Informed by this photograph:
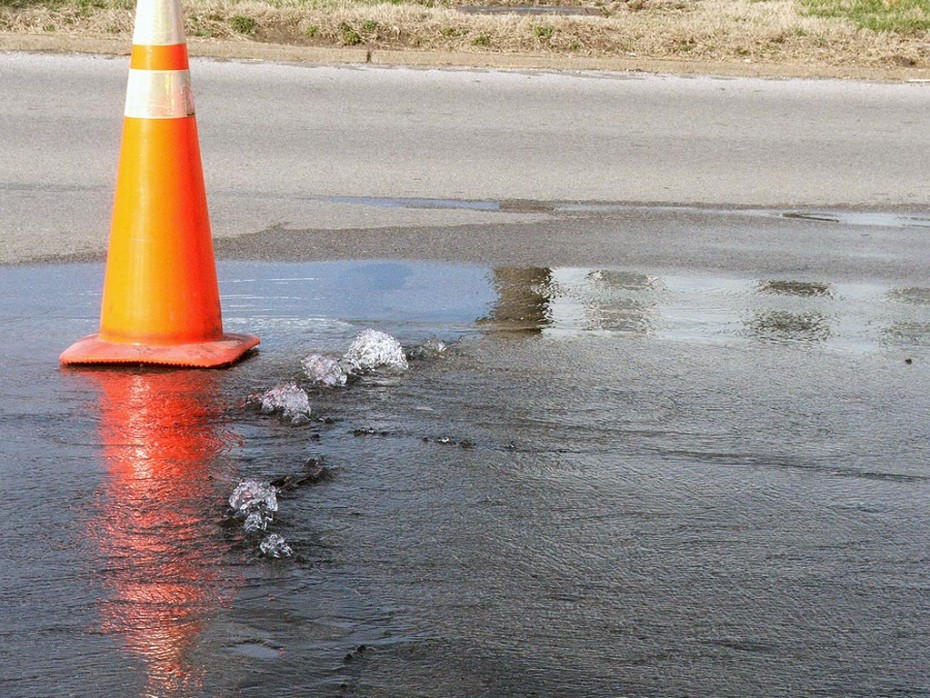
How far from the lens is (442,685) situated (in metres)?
2.54

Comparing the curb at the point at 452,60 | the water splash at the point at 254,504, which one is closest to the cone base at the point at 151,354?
the water splash at the point at 254,504

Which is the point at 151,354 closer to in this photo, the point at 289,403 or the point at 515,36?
the point at 289,403

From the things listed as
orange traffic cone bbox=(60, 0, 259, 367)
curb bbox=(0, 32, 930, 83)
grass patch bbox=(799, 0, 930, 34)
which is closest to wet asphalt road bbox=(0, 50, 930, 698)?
orange traffic cone bbox=(60, 0, 259, 367)

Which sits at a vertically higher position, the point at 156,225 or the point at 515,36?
the point at 515,36

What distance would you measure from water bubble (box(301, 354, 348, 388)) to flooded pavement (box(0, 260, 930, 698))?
1.3 inches

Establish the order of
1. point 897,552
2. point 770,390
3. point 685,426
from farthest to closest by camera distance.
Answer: point 770,390 < point 685,426 < point 897,552

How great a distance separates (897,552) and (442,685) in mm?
1258

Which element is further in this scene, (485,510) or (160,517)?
(485,510)

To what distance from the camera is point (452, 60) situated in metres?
12.0

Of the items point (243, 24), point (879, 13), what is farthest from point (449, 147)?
point (879, 13)

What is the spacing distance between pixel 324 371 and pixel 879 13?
11.4 metres

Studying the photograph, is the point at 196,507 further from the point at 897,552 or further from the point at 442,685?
the point at 897,552

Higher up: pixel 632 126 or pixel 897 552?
pixel 632 126

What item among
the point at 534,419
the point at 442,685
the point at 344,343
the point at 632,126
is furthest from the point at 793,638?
the point at 632,126
